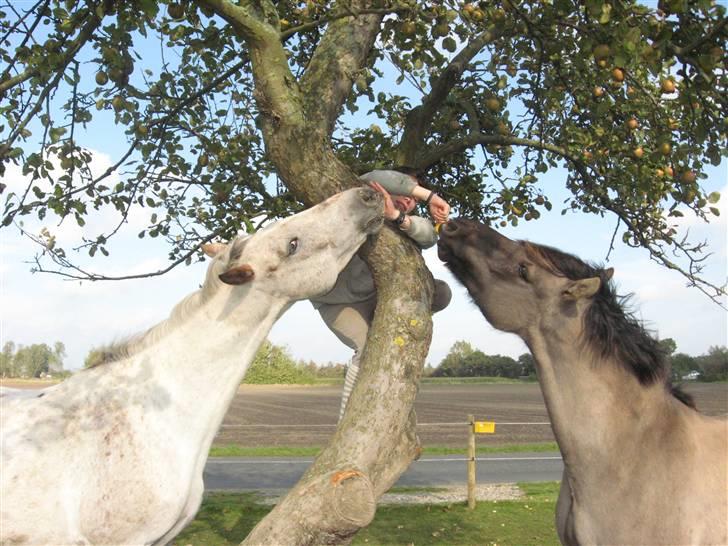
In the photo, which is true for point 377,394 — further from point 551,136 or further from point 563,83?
point 551,136

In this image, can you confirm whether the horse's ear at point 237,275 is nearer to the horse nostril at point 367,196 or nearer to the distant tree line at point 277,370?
the horse nostril at point 367,196

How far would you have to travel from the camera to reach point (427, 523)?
10688 millimetres

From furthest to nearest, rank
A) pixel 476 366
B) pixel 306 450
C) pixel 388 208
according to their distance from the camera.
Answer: pixel 476 366, pixel 306 450, pixel 388 208

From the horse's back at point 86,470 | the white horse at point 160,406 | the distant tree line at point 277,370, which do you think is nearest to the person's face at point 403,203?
the white horse at point 160,406

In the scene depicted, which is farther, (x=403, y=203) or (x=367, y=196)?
(x=403, y=203)

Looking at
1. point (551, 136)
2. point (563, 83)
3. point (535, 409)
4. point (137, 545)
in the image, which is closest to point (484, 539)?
point (551, 136)

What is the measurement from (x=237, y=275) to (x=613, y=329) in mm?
2129

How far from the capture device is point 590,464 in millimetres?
4039

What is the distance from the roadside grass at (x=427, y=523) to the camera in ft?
31.6

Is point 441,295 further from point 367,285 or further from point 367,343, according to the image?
point 367,343

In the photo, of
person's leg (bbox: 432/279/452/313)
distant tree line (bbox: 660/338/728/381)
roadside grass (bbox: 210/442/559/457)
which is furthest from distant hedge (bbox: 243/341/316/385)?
person's leg (bbox: 432/279/452/313)

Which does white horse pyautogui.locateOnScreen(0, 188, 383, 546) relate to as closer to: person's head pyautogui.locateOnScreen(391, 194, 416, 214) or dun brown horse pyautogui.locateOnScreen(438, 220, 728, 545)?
person's head pyautogui.locateOnScreen(391, 194, 416, 214)

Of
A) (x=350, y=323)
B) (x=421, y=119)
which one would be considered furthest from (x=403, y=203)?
(x=421, y=119)

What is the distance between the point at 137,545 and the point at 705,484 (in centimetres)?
287
